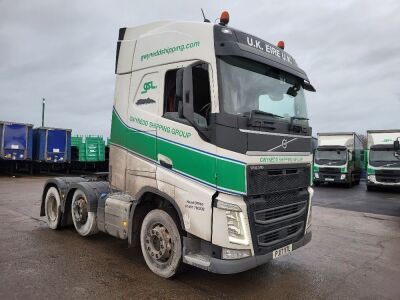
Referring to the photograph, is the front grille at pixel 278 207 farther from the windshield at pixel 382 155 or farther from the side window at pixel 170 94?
the windshield at pixel 382 155

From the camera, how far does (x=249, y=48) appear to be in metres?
4.45

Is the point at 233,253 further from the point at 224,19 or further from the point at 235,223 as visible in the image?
the point at 224,19

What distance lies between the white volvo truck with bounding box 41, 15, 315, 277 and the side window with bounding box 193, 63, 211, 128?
1 cm

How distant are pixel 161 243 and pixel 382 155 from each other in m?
18.4

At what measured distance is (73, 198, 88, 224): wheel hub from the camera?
21.6ft

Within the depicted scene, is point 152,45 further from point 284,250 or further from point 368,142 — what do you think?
point 368,142

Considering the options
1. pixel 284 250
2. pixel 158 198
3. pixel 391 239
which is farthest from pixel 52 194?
pixel 391 239

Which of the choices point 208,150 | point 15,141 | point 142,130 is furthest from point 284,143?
point 15,141

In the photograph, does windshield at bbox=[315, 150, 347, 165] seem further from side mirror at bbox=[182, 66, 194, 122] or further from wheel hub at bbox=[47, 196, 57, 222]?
side mirror at bbox=[182, 66, 194, 122]

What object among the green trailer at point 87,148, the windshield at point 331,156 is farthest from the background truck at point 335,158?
the green trailer at point 87,148

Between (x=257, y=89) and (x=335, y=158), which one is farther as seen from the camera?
(x=335, y=158)

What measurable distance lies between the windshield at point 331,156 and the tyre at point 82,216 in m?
18.7

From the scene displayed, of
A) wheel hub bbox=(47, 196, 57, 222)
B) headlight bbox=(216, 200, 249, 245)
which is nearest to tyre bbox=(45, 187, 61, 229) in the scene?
wheel hub bbox=(47, 196, 57, 222)

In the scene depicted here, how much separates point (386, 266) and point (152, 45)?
5.05 meters
